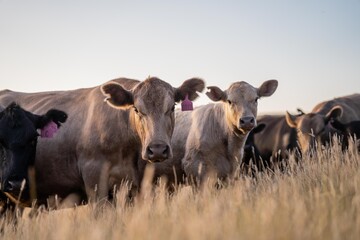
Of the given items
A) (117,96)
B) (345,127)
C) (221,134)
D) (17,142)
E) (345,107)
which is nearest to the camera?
(17,142)

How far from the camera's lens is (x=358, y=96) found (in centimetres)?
1753

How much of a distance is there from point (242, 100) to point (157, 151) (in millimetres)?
3654

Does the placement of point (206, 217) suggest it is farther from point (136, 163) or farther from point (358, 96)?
point (358, 96)

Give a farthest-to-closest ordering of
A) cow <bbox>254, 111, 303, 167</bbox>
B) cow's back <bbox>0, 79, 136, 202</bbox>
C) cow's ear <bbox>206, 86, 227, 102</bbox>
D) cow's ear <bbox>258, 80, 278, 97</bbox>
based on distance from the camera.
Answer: cow <bbox>254, 111, 303, 167</bbox> → cow's ear <bbox>258, 80, 278, 97</bbox> → cow's ear <bbox>206, 86, 227, 102</bbox> → cow's back <bbox>0, 79, 136, 202</bbox>

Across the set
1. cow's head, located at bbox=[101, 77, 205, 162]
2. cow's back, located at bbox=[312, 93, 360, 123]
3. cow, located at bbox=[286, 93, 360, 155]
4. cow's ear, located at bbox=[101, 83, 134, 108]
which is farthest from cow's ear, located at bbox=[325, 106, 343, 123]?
cow's ear, located at bbox=[101, 83, 134, 108]

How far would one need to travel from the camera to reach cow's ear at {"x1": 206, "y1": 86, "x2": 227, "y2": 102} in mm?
10336

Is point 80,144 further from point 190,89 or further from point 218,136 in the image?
point 218,136

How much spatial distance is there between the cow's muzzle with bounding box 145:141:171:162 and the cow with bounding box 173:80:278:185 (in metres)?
2.69

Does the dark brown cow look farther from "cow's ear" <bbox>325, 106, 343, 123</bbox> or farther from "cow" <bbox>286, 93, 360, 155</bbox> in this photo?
"cow's ear" <bbox>325, 106, 343, 123</bbox>

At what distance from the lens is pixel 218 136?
10.1 metres

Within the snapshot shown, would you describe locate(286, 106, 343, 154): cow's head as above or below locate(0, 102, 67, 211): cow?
below

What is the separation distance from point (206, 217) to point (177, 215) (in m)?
0.88

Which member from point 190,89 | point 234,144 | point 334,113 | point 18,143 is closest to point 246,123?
point 234,144

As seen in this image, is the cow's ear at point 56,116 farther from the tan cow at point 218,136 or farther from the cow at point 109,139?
the tan cow at point 218,136
